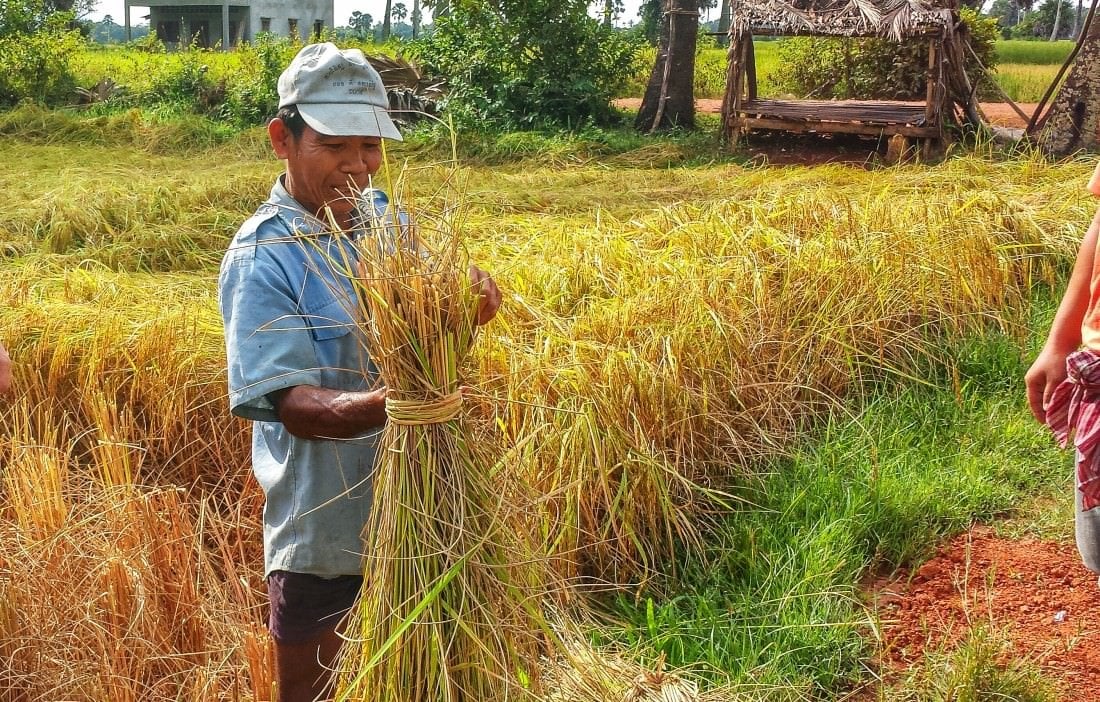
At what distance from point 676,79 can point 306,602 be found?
10.9 metres

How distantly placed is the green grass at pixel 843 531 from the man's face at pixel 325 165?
1.30 m

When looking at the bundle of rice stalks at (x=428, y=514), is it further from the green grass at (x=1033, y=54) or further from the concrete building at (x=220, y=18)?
the concrete building at (x=220, y=18)

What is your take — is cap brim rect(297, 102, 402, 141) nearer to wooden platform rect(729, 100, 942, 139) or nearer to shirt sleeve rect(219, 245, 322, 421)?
shirt sleeve rect(219, 245, 322, 421)

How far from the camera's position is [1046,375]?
6.41 ft

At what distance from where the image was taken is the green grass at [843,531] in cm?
257

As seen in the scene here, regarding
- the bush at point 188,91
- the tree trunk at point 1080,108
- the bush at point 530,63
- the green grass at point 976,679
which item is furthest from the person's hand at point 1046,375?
the bush at point 188,91

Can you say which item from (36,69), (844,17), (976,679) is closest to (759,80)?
(844,17)

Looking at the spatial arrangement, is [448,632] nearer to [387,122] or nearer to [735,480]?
[387,122]

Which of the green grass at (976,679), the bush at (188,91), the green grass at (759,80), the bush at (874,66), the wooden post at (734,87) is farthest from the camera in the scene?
the green grass at (759,80)

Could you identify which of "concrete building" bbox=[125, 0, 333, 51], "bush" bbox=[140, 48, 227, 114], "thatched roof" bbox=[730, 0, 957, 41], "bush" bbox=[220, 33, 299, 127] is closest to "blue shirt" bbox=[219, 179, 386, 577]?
Answer: "thatched roof" bbox=[730, 0, 957, 41]

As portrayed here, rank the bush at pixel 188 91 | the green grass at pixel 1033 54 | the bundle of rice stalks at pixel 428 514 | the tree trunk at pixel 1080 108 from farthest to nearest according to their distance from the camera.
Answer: the green grass at pixel 1033 54
the bush at pixel 188 91
the tree trunk at pixel 1080 108
the bundle of rice stalks at pixel 428 514

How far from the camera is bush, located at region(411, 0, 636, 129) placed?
11781mm

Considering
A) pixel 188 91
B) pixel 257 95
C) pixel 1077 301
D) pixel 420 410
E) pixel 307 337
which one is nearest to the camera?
pixel 420 410

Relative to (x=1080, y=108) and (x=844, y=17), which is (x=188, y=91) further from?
(x=1080, y=108)
